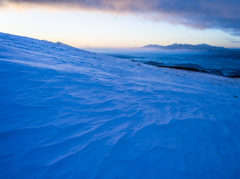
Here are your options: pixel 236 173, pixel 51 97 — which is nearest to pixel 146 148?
pixel 236 173

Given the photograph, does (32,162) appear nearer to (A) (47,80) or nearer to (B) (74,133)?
(B) (74,133)

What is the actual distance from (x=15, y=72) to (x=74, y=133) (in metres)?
3.29

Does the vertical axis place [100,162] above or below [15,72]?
below

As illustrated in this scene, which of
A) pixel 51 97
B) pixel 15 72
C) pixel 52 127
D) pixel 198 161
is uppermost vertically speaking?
pixel 15 72

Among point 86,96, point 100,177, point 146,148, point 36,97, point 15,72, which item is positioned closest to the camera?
point 100,177

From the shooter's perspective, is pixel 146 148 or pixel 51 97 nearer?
pixel 146 148

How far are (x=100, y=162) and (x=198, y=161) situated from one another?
165 centimetres

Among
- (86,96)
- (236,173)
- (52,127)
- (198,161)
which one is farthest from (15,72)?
(236,173)

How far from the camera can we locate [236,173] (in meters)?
1.83

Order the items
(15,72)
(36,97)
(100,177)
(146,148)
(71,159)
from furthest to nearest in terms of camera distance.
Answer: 1. (15,72)
2. (36,97)
3. (146,148)
4. (71,159)
5. (100,177)

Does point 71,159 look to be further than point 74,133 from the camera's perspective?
No

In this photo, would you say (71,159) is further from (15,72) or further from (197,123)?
(15,72)

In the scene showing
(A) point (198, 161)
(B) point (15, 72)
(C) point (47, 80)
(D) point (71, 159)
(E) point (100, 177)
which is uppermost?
(B) point (15, 72)

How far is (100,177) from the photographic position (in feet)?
4.95
